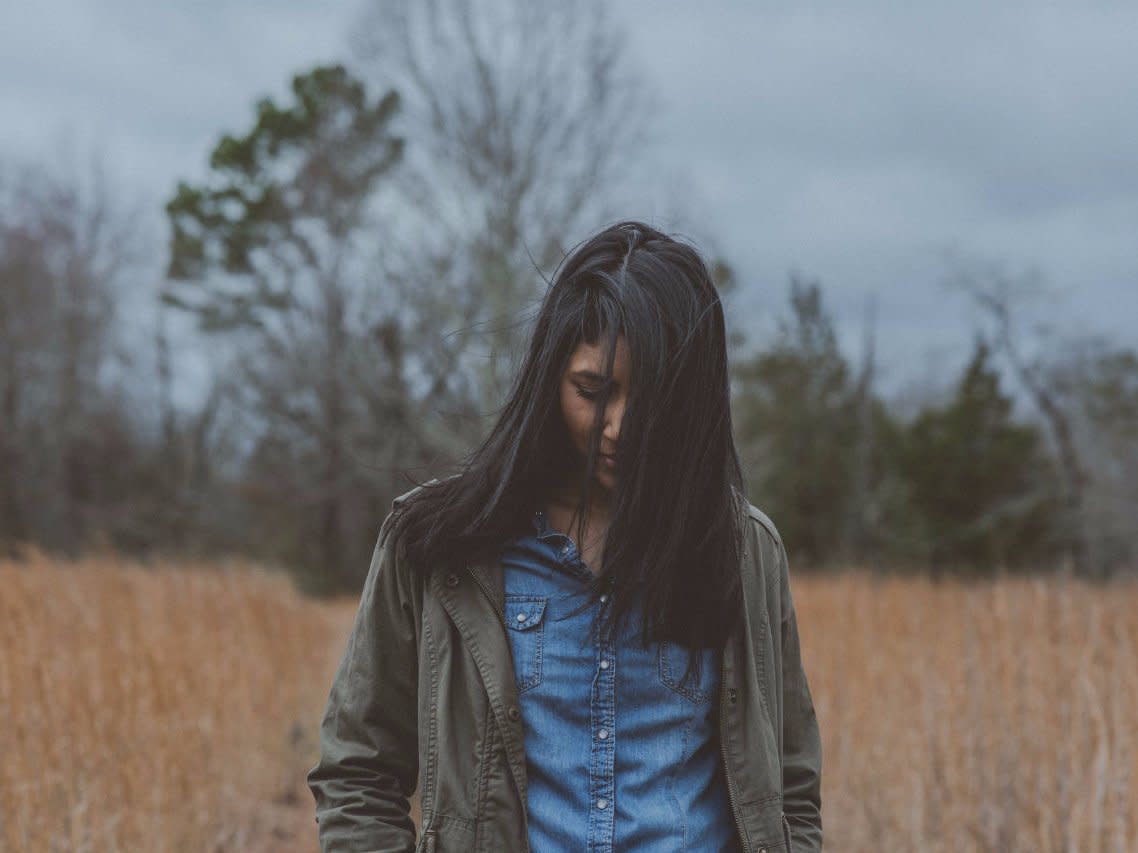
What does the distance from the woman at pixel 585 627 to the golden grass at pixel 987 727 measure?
2.04 m

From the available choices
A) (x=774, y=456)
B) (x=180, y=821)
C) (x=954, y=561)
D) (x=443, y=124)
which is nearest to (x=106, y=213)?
(x=443, y=124)

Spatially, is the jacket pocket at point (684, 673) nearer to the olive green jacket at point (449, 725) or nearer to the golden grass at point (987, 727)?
the olive green jacket at point (449, 725)

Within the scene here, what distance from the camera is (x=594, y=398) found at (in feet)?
5.39

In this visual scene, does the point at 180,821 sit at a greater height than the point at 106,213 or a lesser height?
lesser

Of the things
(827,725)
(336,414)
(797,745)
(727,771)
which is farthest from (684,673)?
(336,414)

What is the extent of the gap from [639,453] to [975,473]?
2152cm

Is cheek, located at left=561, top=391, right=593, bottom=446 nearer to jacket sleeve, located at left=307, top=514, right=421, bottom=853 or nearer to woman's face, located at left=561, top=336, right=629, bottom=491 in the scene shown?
woman's face, located at left=561, top=336, right=629, bottom=491

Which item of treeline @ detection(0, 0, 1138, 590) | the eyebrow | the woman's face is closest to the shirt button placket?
the woman's face

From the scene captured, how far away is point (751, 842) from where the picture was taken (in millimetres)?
1604

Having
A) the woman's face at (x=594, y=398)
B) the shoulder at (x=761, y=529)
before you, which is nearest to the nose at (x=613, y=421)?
the woman's face at (x=594, y=398)

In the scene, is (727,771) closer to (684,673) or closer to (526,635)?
(684,673)

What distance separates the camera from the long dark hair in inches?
63.5

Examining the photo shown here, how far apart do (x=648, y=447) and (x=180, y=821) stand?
306 cm

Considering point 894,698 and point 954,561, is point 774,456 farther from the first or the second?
point 894,698
